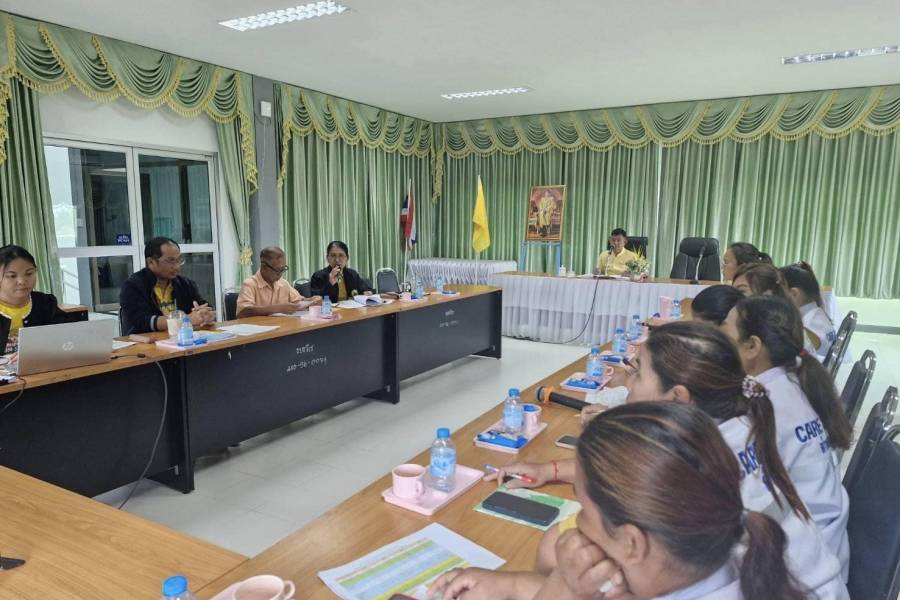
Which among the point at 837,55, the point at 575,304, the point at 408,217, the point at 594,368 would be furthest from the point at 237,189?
the point at 837,55

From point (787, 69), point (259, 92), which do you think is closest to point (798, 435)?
point (787, 69)

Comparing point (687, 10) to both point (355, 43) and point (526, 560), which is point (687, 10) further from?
point (526, 560)

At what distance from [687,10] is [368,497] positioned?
12.7 ft

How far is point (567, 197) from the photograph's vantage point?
7.77 meters

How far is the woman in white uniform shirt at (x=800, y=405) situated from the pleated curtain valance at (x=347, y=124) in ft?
17.3

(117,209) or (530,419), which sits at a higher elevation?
(117,209)

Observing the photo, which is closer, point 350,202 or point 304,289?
point 304,289

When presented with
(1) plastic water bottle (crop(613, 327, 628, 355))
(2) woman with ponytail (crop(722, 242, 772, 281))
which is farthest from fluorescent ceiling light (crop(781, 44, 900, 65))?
(1) plastic water bottle (crop(613, 327, 628, 355))

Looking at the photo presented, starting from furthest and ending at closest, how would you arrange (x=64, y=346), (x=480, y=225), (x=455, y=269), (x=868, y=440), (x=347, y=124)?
(x=480, y=225) → (x=455, y=269) → (x=347, y=124) → (x=64, y=346) → (x=868, y=440)

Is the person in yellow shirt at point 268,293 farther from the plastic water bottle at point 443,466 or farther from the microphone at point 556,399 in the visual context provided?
the plastic water bottle at point 443,466

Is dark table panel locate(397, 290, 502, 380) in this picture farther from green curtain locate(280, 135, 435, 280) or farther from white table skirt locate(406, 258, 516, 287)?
green curtain locate(280, 135, 435, 280)

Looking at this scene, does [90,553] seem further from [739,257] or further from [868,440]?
[739,257]

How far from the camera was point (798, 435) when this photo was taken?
1432 mm

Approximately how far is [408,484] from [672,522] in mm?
767
